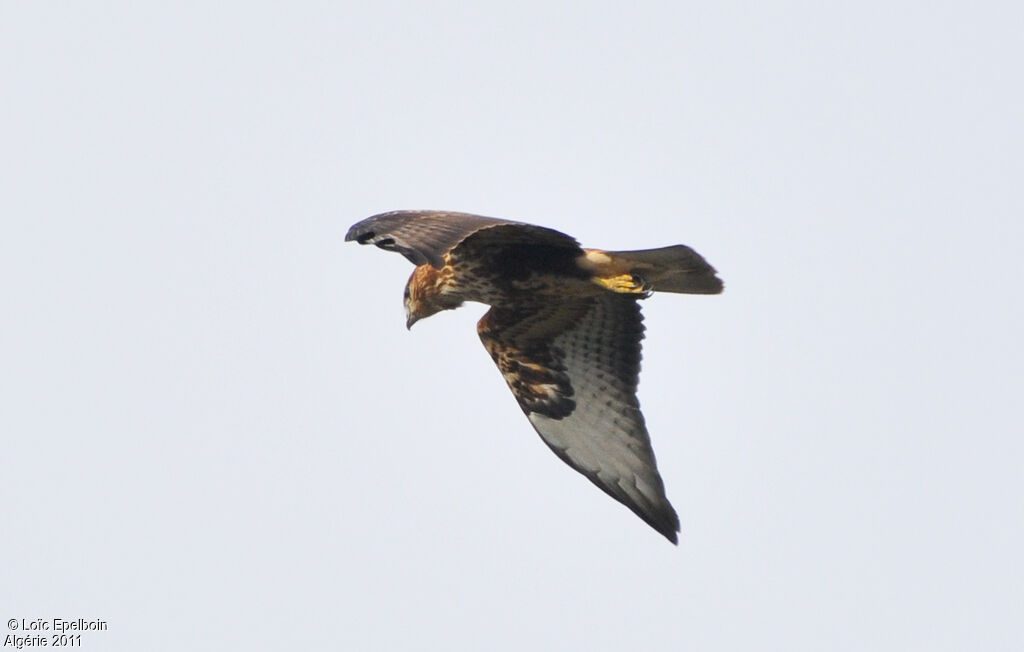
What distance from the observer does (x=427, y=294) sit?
421 inches

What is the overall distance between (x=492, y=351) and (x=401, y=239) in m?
1.80

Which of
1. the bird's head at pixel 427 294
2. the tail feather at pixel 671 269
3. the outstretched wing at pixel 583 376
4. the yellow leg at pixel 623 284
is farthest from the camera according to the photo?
the outstretched wing at pixel 583 376

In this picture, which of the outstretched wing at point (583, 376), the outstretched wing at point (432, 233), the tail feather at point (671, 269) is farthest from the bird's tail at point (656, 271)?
the outstretched wing at point (583, 376)

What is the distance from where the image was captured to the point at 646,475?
1059cm

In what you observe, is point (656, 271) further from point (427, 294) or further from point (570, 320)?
point (427, 294)

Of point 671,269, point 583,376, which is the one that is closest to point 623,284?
point 671,269

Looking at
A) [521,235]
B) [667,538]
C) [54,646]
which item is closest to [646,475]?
[667,538]

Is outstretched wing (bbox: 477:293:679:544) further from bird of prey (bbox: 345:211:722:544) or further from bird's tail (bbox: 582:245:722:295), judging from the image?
bird's tail (bbox: 582:245:722:295)

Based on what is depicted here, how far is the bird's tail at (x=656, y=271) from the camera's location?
32.1 feet

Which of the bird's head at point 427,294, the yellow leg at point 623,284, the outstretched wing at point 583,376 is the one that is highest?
the bird's head at point 427,294

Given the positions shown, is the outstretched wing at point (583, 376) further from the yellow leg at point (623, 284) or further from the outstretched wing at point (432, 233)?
the outstretched wing at point (432, 233)

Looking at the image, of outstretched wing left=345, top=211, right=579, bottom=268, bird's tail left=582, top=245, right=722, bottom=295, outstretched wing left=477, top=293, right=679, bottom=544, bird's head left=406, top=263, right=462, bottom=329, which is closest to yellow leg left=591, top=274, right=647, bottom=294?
bird's tail left=582, top=245, right=722, bottom=295

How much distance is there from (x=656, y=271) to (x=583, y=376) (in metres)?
1.24

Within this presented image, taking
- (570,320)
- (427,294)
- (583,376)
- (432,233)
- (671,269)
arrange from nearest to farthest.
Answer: (432,233) < (671,269) < (427,294) < (570,320) < (583,376)
